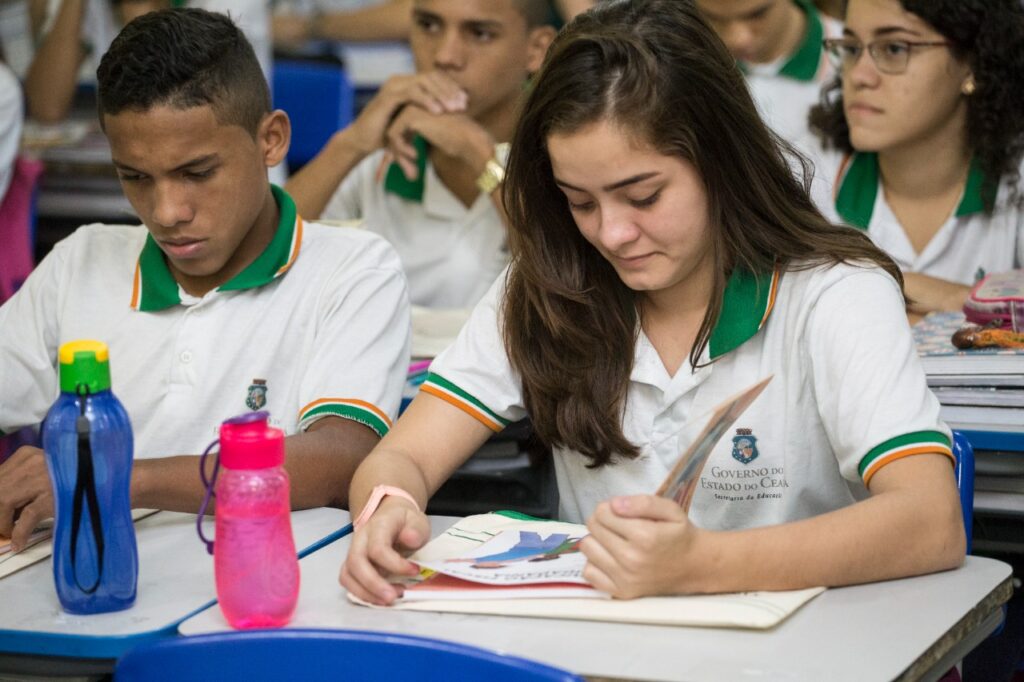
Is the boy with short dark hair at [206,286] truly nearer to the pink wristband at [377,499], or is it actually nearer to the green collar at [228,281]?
the green collar at [228,281]

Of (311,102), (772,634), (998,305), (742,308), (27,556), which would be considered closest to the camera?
(772,634)

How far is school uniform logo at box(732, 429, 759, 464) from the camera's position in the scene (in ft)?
5.48

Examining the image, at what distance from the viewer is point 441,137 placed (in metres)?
2.95

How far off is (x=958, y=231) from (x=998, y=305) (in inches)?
22.2

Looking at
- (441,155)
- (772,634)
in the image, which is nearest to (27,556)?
(772,634)

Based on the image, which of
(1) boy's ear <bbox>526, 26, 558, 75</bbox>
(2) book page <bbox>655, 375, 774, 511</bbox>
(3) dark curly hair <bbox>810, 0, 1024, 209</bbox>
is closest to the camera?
(2) book page <bbox>655, 375, 774, 511</bbox>

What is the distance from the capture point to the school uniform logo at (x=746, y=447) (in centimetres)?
167

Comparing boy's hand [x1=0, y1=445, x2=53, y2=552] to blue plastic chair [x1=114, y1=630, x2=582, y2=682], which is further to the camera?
boy's hand [x1=0, y1=445, x2=53, y2=552]

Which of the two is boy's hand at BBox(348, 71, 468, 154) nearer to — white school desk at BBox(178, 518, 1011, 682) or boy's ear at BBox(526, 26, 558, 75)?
boy's ear at BBox(526, 26, 558, 75)

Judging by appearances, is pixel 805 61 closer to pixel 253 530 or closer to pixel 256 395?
pixel 256 395

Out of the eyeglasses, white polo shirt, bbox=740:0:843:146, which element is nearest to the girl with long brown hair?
the eyeglasses

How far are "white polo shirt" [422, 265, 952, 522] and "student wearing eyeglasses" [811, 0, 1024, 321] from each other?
938 mm

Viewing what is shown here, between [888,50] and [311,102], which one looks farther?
[311,102]

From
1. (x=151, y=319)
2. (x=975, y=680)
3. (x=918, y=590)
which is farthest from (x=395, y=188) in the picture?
(x=918, y=590)
